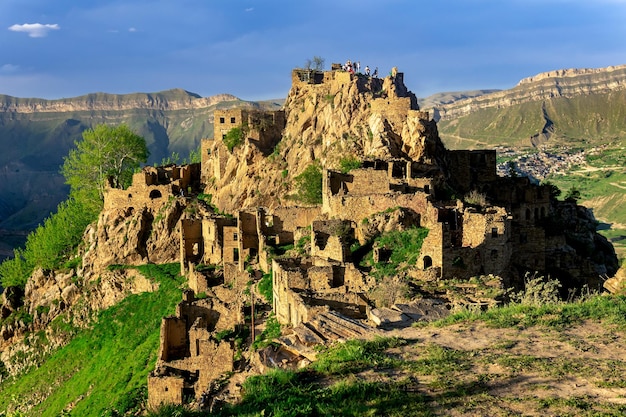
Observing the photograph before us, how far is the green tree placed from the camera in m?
67.1

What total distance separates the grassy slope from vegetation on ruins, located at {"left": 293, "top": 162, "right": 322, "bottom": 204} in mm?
10953

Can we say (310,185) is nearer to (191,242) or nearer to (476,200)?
(191,242)

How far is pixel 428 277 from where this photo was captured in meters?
27.4

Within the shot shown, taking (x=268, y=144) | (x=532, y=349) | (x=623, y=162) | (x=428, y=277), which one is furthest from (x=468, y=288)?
(x=623, y=162)

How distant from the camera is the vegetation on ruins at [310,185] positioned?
1857 inches

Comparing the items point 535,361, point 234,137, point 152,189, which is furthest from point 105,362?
point 535,361

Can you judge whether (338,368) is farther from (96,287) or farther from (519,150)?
(519,150)

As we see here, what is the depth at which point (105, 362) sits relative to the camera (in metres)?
43.5

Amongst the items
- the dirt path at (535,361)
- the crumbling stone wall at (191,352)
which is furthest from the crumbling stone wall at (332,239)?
the dirt path at (535,361)

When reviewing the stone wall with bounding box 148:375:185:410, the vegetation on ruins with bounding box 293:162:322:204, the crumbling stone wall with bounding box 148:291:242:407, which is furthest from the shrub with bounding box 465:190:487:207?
the stone wall with bounding box 148:375:185:410

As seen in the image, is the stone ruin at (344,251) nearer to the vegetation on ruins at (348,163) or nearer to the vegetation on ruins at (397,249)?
the vegetation on ruins at (397,249)

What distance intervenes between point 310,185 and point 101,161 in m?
29.3

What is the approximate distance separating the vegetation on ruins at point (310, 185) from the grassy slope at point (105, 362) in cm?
1095

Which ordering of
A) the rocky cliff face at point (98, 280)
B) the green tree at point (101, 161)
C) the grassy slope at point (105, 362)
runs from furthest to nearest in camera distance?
1. the green tree at point (101, 161)
2. the rocky cliff face at point (98, 280)
3. the grassy slope at point (105, 362)
